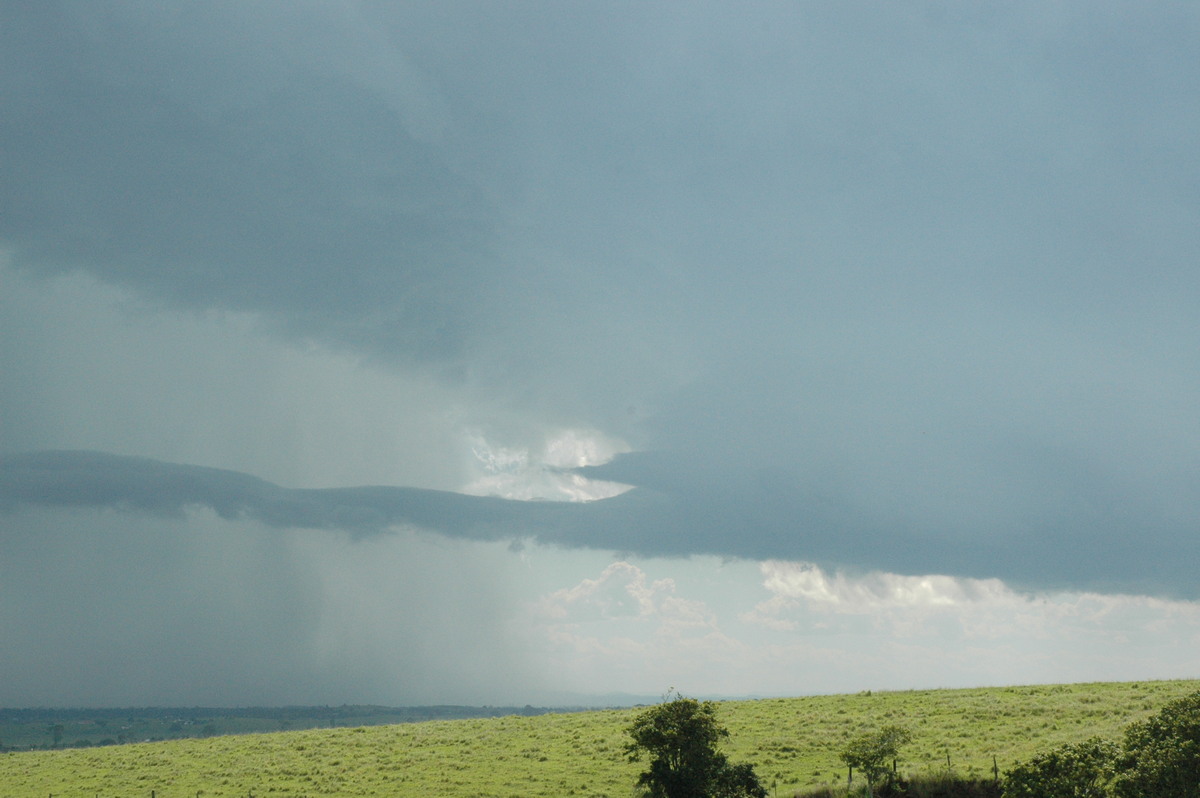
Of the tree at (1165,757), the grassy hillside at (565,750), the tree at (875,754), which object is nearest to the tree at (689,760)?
the tree at (875,754)

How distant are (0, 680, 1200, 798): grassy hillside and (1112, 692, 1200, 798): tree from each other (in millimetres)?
21168

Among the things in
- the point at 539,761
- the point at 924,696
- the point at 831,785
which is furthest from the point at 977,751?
the point at 539,761

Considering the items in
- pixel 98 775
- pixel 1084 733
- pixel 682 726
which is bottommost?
pixel 98 775

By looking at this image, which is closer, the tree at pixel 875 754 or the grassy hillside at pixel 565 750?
the tree at pixel 875 754

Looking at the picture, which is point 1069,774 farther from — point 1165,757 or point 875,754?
point 875,754

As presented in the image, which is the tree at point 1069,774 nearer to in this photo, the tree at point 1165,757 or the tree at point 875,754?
the tree at point 1165,757

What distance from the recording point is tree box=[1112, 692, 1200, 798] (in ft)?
119

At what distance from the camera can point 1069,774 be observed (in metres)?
40.6

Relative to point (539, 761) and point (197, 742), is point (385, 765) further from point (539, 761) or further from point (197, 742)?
point (197, 742)

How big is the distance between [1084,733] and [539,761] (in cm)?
4543

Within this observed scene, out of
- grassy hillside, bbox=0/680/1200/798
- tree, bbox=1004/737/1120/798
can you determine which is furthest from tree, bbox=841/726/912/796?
tree, bbox=1004/737/1120/798

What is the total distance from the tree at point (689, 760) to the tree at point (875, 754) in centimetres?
957

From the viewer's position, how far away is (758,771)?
66188 mm

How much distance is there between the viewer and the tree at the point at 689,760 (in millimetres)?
48719
